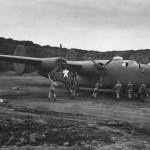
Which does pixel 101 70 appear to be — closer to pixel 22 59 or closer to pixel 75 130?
pixel 22 59

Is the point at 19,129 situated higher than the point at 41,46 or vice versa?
the point at 41,46

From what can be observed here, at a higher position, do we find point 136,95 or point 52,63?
point 52,63

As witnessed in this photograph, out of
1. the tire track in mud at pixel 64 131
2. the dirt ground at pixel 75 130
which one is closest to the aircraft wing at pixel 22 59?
the dirt ground at pixel 75 130

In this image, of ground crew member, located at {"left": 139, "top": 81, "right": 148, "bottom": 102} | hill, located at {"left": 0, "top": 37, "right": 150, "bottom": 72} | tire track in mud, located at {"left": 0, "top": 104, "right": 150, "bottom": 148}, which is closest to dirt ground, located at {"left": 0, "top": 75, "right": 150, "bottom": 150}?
tire track in mud, located at {"left": 0, "top": 104, "right": 150, "bottom": 148}

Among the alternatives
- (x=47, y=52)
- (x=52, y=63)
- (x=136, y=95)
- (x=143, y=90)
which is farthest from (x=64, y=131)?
(x=47, y=52)

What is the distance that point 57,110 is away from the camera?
14.5 metres

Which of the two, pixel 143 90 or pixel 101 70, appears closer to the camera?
pixel 143 90

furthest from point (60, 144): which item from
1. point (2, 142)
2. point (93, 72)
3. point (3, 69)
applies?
point (3, 69)

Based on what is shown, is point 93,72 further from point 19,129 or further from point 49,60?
point 19,129

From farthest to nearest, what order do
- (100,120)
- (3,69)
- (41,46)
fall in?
(41,46), (3,69), (100,120)

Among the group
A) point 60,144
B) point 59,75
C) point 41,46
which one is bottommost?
point 60,144

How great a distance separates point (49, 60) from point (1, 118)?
11959mm

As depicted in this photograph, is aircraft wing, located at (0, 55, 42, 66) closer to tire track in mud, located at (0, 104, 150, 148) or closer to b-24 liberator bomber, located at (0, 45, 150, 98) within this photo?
b-24 liberator bomber, located at (0, 45, 150, 98)

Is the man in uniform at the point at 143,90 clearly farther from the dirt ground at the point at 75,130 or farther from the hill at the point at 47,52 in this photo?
→ the hill at the point at 47,52
